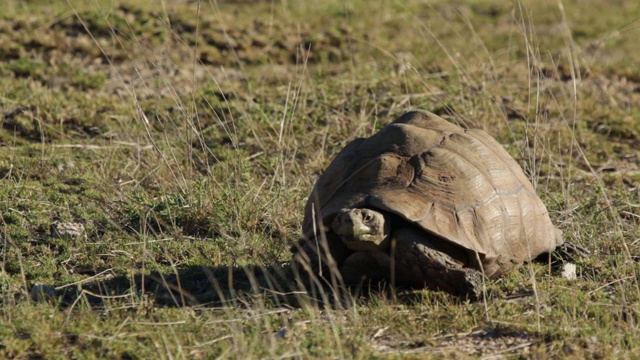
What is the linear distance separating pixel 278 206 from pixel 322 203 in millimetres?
1117

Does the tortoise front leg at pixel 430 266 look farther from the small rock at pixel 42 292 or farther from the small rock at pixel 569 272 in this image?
the small rock at pixel 42 292

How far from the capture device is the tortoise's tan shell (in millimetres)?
4945

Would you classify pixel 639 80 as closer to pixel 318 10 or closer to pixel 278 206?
pixel 318 10

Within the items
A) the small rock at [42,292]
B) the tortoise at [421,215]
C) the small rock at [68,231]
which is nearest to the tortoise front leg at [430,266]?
the tortoise at [421,215]

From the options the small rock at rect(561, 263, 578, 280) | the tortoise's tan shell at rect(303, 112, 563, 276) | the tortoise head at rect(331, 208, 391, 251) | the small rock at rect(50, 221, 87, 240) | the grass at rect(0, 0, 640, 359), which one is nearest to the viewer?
the grass at rect(0, 0, 640, 359)

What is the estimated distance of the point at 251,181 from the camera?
22.6 feet

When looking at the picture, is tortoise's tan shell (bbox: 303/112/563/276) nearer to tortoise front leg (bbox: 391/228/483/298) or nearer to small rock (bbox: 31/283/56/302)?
tortoise front leg (bbox: 391/228/483/298)

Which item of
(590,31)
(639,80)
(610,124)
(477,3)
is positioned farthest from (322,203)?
(477,3)

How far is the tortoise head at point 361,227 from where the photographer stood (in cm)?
477

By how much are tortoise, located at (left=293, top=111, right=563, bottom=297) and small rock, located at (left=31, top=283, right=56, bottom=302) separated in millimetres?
1304

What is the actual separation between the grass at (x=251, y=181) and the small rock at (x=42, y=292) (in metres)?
0.06

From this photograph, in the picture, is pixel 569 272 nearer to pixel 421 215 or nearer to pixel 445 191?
pixel 445 191

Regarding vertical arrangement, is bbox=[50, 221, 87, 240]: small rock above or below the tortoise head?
below

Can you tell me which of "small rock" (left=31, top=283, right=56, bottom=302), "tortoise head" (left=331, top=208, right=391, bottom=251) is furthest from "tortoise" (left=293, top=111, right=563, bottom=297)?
"small rock" (left=31, top=283, right=56, bottom=302)
